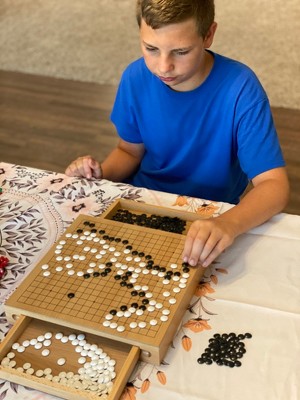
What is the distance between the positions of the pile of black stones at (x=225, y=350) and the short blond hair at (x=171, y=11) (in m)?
0.59

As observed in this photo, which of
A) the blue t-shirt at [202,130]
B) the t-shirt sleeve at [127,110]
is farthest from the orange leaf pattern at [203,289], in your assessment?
the t-shirt sleeve at [127,110]

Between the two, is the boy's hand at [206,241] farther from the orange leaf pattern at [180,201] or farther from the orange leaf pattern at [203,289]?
the orange leaf pattern at [180,201]

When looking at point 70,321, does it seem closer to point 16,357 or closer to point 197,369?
point 16,357

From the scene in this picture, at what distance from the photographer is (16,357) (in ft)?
2.60

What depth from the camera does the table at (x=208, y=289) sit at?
750mm

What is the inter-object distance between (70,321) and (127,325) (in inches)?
3.4

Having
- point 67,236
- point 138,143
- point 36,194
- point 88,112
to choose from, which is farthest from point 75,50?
point 67,236

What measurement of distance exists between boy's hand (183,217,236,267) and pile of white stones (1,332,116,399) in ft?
0.71

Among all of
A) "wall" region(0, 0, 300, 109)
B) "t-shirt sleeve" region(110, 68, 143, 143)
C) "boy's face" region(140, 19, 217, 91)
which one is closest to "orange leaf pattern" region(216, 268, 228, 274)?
"boy's face" region(140, 19, 217, 91)

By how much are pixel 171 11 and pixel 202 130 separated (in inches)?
13.0

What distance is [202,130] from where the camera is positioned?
126cm

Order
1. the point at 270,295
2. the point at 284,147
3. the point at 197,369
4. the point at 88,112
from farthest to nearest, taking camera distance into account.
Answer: the point at 88,112, the point at 284,147, the point at 270,295, the point at 197,369

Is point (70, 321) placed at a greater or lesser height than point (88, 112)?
greater

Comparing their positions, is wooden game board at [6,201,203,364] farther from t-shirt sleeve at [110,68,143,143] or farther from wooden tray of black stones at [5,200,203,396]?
t-shirt sleeve at [110,68,143,143]
